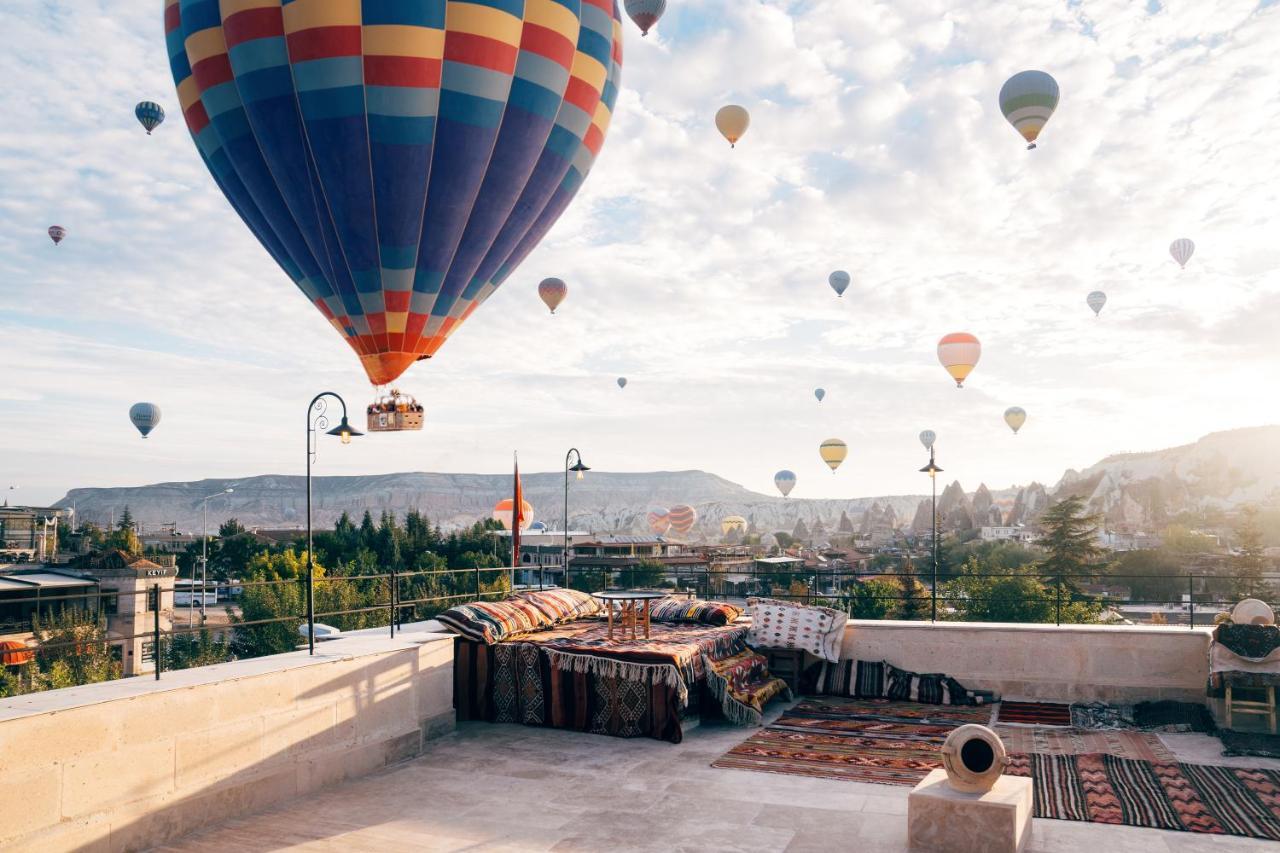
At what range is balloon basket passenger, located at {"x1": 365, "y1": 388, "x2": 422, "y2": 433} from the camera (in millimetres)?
13117

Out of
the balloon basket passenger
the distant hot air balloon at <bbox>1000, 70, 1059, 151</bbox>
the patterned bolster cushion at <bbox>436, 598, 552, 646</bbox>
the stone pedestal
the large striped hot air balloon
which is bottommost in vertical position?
the stone pedestal

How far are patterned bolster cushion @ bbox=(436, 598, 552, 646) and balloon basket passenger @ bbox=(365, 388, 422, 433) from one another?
163 inches

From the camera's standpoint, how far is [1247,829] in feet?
19.3

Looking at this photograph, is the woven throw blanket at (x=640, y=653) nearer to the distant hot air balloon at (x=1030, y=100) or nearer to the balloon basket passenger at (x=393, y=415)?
the balloon basket passenger at (x=393, y=415)

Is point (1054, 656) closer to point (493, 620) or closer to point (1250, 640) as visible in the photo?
point (1250, 640)

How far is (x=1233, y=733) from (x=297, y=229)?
1057 centimetres

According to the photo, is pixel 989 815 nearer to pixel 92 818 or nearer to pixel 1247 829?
pixel 1247 829

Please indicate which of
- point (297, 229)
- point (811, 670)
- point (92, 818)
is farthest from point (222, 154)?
point (811, 670)

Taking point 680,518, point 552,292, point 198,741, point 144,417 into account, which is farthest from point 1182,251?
point 680,518

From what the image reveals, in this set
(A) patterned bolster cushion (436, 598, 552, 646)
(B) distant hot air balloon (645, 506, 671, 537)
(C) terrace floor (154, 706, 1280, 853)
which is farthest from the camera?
(B) distant hot air balloon (645, 506, 671, 537)

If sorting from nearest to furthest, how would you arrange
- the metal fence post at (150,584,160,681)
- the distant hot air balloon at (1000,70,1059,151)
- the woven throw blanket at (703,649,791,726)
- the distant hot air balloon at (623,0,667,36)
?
the metal fence post at (150,584,160,681)
the woven throw blanket at (703,649,791,726)
the distant hot air balloon at (623,0,667,36)
the distant hot air balloon at (1000,70,1059,151)

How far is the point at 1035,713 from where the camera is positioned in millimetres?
9156

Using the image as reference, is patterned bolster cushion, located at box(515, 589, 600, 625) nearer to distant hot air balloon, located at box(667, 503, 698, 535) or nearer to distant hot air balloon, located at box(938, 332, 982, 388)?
distant hot air balloon, located at box(938, 332, 982, 388)

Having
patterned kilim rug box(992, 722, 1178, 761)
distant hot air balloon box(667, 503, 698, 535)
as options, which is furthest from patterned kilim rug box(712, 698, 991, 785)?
distant hot air balloon box(667, 503, 698, 535)
